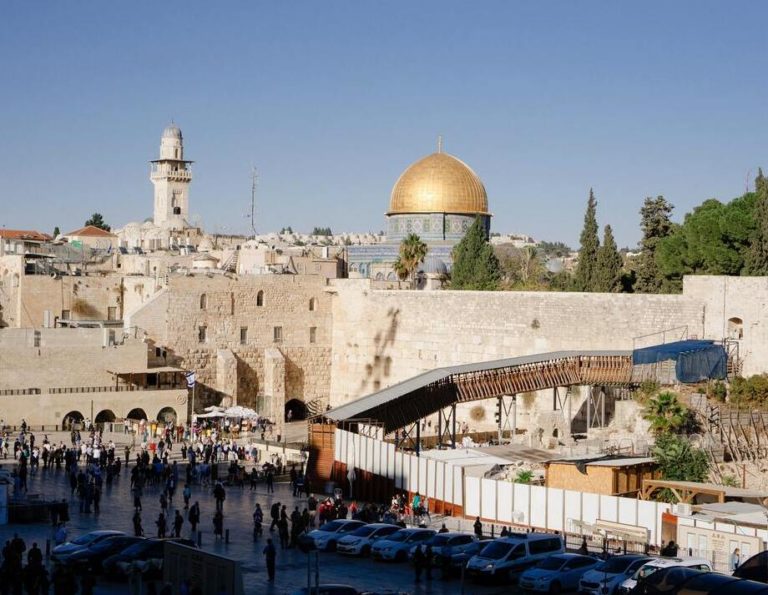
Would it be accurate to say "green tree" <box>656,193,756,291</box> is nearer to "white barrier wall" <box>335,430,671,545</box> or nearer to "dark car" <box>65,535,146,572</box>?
"white barrier wall" <box>335,430,671,545</box>

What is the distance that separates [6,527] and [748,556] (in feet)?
→ 38.4

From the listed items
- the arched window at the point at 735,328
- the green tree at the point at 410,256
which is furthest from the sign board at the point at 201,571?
the green tree at the point at 410,256

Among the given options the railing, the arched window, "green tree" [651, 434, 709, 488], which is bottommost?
"green tree" [651, 434, 709, 488]

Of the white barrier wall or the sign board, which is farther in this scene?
the white barrier wall

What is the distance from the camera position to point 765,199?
1206 inches

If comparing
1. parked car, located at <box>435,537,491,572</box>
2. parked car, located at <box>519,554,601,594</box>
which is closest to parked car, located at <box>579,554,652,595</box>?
parked car, located at <box>519,554,601,594</box>

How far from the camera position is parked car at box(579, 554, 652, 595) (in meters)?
15.0

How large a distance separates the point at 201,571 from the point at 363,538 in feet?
15.4

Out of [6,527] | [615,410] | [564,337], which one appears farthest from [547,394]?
[6,527]

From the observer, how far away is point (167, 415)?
3622cm

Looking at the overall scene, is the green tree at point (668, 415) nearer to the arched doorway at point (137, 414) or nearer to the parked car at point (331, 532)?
the parked car at point (331, 532)

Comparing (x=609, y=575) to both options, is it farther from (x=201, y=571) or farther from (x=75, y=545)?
(x=75, y=545)

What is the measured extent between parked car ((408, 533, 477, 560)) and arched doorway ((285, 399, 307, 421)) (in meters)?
22.6

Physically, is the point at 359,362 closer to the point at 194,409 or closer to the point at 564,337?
the point at 194,409
